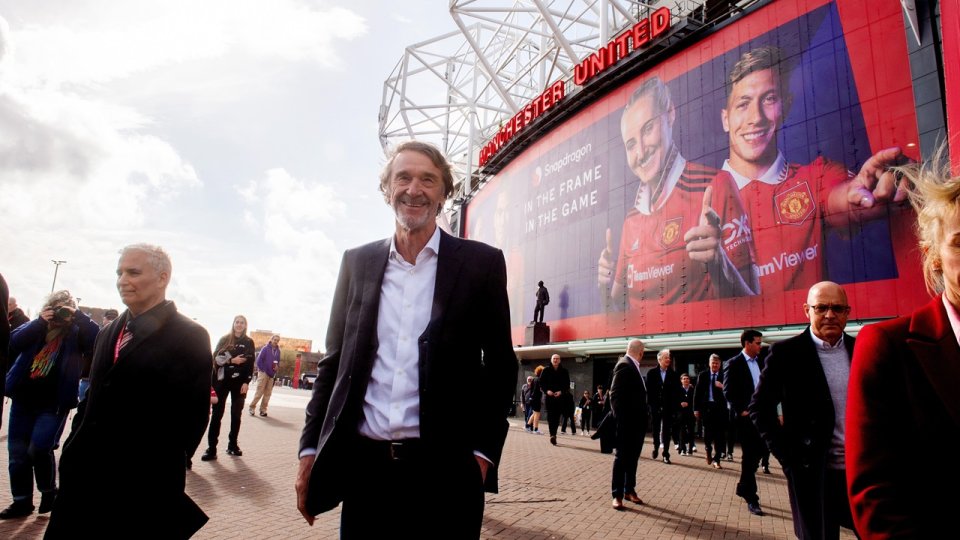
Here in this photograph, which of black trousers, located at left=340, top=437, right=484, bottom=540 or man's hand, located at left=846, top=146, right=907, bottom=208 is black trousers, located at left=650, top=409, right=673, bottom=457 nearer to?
man's hand, located at left=846, top=146, right=907, bottom=208

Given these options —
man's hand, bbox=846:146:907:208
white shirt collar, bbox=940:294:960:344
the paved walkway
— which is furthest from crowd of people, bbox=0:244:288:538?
man's hand, bbox=846:146:907:208

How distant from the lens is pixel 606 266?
21859 millimetres

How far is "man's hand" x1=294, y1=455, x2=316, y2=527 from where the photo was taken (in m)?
1.95

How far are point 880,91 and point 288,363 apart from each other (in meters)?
100

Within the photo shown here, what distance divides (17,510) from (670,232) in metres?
17.9

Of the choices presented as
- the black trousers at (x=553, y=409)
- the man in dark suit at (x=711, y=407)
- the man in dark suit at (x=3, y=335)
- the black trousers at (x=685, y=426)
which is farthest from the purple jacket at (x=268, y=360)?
the man in dark suit at (x=3, y=335)

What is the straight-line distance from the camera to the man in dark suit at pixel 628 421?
6.52 meters

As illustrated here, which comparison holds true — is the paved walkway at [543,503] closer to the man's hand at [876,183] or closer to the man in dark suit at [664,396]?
the man in dark suit at [664,396]

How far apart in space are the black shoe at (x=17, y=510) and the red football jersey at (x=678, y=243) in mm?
16384

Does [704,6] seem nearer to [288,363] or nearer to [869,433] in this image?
[869,433]

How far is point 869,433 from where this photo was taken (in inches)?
57.8

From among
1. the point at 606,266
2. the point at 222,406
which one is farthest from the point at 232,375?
the point at 606,266

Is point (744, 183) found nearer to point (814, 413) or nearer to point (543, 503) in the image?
point (543, 503)

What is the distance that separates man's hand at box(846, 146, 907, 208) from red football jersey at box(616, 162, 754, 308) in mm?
2965
